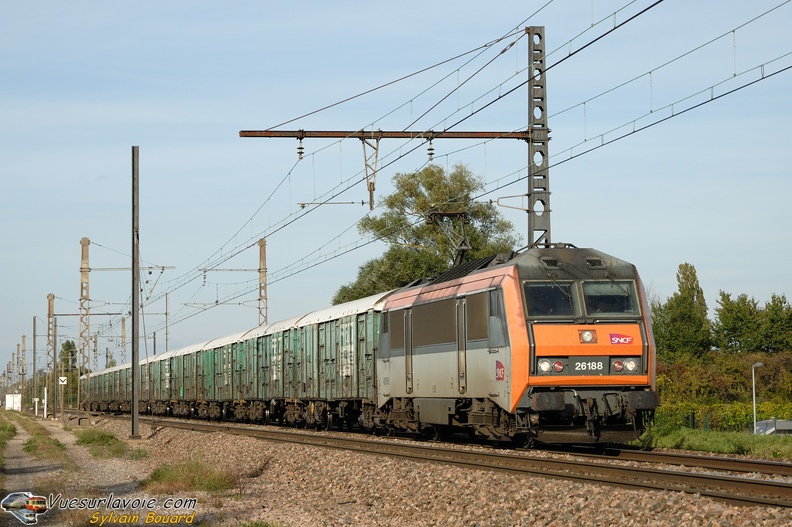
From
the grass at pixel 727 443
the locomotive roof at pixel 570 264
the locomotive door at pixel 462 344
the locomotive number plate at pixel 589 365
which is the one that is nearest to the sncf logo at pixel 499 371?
the locomotive number plate at pixel 589 365

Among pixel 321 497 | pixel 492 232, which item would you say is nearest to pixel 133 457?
pixel 321 497

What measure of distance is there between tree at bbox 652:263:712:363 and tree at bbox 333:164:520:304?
3305cm

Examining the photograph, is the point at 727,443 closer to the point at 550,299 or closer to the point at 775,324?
the point at 550,299

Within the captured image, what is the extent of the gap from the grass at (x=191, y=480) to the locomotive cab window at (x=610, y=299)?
7149 millimetres

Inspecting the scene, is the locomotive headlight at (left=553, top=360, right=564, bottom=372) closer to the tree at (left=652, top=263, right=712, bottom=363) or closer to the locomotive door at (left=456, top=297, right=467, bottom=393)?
the locomotive door at (left=456, top=297, right=467, bottom=393)

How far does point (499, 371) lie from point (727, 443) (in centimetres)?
524

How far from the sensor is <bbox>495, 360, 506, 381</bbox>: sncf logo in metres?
18.8

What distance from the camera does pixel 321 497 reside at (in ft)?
54.7

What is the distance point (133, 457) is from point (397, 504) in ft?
47.3

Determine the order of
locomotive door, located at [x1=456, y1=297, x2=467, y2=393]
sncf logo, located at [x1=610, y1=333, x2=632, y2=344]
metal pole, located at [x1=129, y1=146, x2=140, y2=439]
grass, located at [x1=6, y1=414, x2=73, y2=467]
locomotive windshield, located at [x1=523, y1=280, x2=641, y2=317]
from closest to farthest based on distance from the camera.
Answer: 1. sncf logo, located at [x1=610, y1=333, x2=632, y2=344]
2. locomotive windshield, located at [x1=523, y1=280, x2=641, y2=317]
3. locomotive door, located at [x1=456, y1=297, x2=467, y2=393]
4. grass, located at [x1=6, y1=414, x2=73, y2=467]
5. metal pole, located at [x1=129, y1=146, x2=140, y2=439]

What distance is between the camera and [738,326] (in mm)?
93875

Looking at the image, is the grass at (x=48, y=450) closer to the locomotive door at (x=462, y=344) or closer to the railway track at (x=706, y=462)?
the locomotive door at (x=462, y=344)

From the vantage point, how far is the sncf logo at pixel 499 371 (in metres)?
18.8

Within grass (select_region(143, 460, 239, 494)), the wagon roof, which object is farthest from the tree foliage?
grass (select_region(143, 460, 239, 494))
